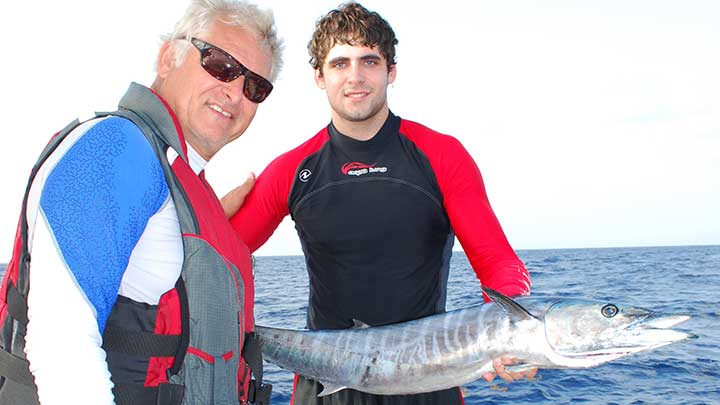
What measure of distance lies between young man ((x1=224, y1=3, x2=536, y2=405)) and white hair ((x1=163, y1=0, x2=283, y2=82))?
1.48m

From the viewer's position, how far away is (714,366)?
1088 centimetres

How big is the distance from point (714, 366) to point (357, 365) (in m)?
9.81

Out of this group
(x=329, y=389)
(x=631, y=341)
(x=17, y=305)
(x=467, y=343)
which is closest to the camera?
(x=17, y=305)

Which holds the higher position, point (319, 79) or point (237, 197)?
point (319, 79)

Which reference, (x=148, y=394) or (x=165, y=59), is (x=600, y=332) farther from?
(x=165, y=59)

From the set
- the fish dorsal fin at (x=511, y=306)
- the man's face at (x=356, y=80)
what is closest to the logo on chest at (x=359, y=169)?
the man's face at (x=356, y=80)

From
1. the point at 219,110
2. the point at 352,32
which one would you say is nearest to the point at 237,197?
the point at 352,32

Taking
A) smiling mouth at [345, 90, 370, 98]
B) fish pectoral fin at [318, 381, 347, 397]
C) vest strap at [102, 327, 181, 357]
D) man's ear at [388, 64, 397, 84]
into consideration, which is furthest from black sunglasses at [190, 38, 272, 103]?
fish pectoral fin at [318, 381, 347, 397]

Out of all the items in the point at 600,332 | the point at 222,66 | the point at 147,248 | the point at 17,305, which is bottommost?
the point at 600,332

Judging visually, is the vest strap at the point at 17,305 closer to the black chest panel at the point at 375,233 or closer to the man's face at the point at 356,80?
the black chest panel at the point at 375,233

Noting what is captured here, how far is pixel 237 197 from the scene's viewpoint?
16.5 ft

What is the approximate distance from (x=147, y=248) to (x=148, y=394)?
62cm

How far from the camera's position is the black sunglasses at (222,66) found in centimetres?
281

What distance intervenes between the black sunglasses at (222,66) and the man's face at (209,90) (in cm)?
2
